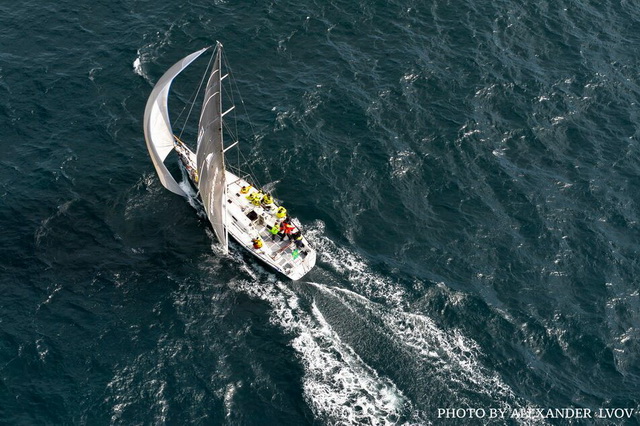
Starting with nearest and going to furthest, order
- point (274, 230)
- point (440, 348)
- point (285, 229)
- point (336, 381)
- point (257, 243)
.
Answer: point (336, 381)
point (440, 348)
point (257, 243)
point (285, 229)
point (274, 230)

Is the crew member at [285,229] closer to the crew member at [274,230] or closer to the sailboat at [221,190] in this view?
the sailboat at [221,190]

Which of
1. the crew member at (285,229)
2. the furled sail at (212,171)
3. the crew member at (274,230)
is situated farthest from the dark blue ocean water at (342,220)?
the furled sail at (212,171)

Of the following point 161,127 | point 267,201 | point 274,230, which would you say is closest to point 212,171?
point 267,201

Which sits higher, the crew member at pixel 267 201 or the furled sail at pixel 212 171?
the furled sail at pixel 212 171

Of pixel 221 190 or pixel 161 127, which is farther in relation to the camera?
pixel 161 127

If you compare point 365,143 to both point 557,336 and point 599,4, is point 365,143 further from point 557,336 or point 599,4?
point 599,4

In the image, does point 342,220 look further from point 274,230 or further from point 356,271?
point 274,230
